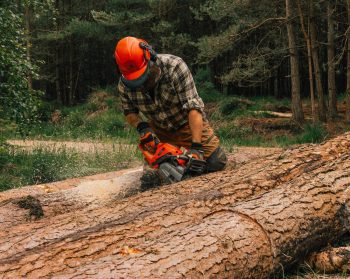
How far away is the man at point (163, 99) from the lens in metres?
4.54

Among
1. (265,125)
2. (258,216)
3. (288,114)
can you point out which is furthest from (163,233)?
(288,114)

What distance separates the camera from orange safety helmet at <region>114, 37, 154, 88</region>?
4.47 meters

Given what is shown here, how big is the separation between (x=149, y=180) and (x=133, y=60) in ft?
4.21

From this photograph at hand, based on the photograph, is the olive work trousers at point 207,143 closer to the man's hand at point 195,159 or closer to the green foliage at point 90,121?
the man's hand at point 195,159

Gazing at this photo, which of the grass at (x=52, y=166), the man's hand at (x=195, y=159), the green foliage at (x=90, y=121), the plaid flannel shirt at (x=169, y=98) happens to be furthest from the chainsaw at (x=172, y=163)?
the green foliage at (x=90, y=121)

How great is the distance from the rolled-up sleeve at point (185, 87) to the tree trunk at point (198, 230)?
2.66 ft

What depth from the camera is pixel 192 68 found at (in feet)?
90.7

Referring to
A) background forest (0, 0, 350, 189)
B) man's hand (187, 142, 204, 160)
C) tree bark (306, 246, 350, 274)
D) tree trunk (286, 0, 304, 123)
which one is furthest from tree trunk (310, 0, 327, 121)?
tree bark (306, 246, 350, 274)

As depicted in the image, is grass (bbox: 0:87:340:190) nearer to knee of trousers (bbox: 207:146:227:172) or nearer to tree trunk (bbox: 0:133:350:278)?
knee of trousers (bbox: 207:146:227:172)

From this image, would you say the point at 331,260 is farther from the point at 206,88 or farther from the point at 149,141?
the point at 206,88

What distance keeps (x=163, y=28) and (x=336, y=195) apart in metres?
20.6

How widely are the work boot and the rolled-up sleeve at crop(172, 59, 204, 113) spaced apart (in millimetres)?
775

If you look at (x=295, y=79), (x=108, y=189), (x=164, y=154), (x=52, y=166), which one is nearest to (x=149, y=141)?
(x=164, y=154)

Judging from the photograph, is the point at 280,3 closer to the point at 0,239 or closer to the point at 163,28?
the point at 163,28
